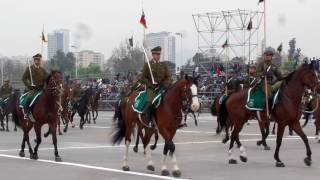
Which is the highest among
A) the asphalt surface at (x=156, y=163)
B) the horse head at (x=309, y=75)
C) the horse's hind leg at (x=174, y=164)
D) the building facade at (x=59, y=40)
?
the building facade at (x=59, y=40)

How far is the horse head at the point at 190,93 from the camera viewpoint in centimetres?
1153

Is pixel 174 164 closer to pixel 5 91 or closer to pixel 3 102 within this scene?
pixel 5 91

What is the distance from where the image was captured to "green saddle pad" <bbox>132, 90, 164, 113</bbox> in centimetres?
1257

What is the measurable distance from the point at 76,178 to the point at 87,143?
8.77 meters

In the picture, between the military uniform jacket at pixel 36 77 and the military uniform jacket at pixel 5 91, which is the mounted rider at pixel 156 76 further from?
the military uniform jacket at pixel 5 91

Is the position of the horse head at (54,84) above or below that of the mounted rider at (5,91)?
above

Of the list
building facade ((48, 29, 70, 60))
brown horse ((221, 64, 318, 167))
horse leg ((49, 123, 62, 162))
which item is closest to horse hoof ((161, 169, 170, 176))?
brown horse ((221, 64, 318, 167))

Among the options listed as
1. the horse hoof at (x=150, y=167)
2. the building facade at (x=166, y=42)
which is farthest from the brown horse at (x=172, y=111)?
the building facade at (x=166, y=42)

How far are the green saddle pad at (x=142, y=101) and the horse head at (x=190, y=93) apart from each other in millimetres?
769

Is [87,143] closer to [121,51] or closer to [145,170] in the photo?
[145,170]

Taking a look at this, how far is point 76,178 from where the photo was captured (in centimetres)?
1168

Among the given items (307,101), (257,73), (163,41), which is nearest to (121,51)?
(163,41)

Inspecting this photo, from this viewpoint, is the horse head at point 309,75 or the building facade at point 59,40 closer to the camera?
the horse head at point 309,75

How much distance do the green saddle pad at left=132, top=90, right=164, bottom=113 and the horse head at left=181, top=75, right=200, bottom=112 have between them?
77 cm
